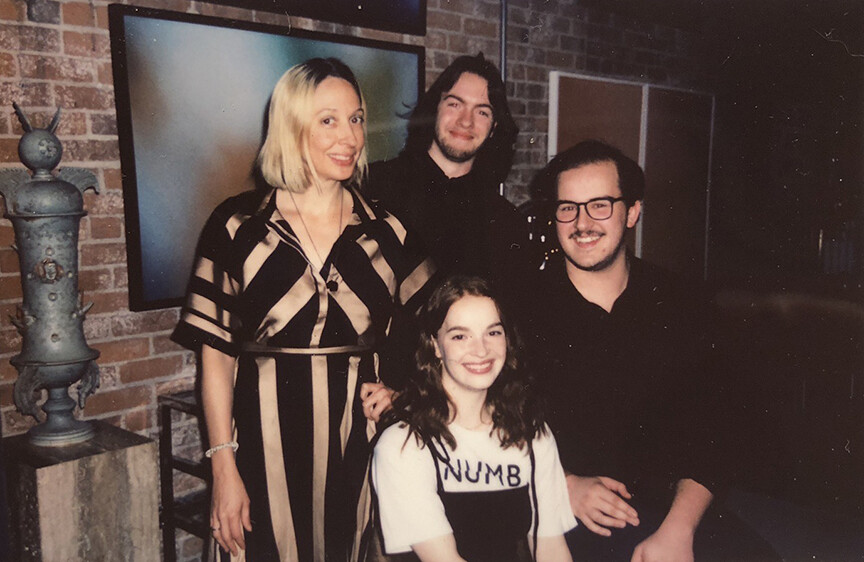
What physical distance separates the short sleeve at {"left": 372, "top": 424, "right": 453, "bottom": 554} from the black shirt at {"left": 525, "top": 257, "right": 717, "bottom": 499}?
0.42 meters

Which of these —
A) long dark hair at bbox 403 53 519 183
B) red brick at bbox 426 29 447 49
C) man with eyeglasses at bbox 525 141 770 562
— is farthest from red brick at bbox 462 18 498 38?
man with eyeglasses at bbox 525 141 770 562

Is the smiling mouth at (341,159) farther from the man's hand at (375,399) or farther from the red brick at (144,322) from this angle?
the red brick at (144,322)

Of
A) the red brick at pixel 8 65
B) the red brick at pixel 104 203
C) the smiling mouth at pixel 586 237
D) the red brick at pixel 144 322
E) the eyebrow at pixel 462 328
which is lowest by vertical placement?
the red brick at pixel 144 322

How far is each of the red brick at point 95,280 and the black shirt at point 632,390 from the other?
1.35 meters

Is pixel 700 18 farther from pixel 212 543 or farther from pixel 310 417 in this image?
pixel 212 543

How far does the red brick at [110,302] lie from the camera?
7.18 feet

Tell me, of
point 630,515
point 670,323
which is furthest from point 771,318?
point 630,515

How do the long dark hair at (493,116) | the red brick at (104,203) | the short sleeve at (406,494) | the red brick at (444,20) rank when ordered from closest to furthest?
the short sleeve at (406,494) < the red brick at (104,203) < the long dark hair at (493,116) < the red brick at (444,20)

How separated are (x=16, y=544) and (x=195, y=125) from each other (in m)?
1.36

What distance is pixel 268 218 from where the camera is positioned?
1.68 meters

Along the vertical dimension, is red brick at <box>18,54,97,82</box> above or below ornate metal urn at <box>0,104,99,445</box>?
above

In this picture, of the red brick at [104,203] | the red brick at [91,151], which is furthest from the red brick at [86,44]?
the red brick at [104,203]

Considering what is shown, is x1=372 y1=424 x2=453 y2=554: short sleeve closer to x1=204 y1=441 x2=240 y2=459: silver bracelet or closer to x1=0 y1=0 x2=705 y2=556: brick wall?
x1=204 y1=441 x2=240 y2=459: silver bracelet

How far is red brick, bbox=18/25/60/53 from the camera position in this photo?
1954 mm
